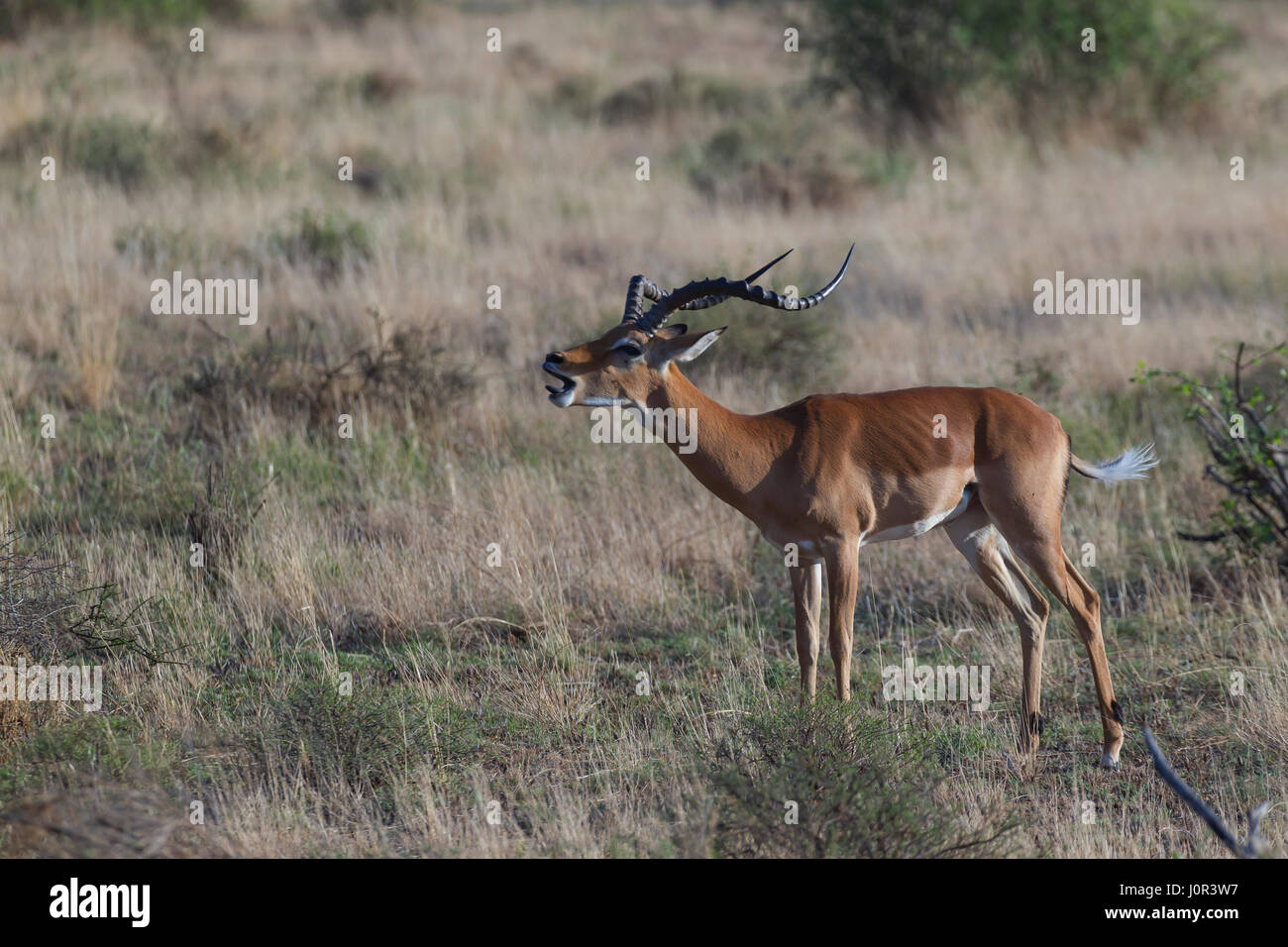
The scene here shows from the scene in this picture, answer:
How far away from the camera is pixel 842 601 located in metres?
5.91

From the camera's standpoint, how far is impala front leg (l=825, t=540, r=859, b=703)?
19.4ft

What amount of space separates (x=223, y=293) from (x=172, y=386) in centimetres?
201

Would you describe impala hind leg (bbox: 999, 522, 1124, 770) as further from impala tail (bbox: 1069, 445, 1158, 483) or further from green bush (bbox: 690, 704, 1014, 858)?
green bush (bbox: 690, 704, 1014, 858)

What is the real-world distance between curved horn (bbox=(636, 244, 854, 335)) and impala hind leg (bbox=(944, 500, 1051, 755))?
1.27 m

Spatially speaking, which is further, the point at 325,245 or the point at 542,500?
the point at 325,245

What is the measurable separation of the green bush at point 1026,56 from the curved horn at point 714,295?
1520cm

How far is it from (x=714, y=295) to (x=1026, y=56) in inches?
641

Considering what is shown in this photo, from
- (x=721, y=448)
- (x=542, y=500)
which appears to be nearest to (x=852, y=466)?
(x=721, y=448)

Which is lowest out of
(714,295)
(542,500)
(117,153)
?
(542,500)

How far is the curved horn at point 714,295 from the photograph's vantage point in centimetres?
576

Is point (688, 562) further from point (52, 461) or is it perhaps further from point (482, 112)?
point (482, 112)

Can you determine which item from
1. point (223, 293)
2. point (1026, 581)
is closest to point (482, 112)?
point (223, 293)

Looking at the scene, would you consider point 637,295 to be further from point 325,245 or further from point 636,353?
point 325,245

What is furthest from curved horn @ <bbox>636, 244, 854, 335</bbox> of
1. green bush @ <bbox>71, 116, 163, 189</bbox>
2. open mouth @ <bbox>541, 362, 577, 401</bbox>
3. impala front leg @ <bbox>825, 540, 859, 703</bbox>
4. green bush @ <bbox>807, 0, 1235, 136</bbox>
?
green bush @ <bbox>807, 0, 1235, 136</bbox>
